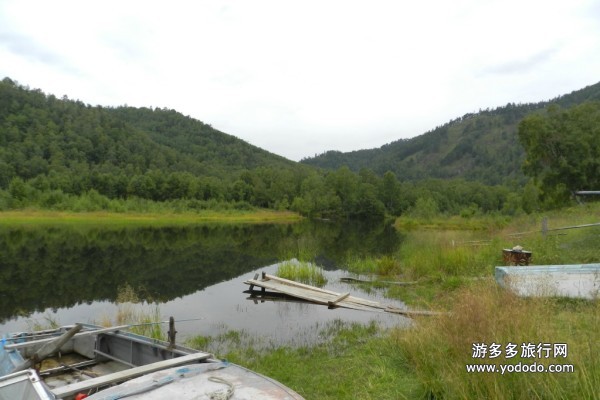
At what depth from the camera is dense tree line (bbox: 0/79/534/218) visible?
241ft

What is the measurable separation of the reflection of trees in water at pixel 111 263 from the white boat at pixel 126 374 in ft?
27.5

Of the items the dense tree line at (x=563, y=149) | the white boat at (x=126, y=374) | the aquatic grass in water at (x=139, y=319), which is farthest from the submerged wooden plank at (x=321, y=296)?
the dense tree line at (x=563, y=149)

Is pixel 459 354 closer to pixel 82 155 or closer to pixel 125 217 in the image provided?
pixel 125 217

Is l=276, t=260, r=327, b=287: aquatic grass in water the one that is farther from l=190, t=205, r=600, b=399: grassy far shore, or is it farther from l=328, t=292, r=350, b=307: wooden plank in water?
l=190, t=205, r=600, b=399: grassy far shore

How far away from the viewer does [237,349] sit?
1033cm

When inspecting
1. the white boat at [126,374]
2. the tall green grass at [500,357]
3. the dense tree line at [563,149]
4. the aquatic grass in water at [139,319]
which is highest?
the dense tree line at [563,149]

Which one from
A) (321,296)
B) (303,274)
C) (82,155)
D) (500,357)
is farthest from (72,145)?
(500,357)

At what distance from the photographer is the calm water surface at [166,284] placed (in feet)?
43.0

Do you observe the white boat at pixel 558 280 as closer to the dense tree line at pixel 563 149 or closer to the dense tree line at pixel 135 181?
the dense tree line at pixel 563 149

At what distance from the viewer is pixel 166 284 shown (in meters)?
19.8

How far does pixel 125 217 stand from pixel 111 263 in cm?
4113

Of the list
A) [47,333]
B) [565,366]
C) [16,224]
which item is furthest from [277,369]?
[16,224]

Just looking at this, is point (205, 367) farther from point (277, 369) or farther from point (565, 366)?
point (565, 366)

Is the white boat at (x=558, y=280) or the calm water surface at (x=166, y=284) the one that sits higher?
the white boat at (x=558, y=280)
